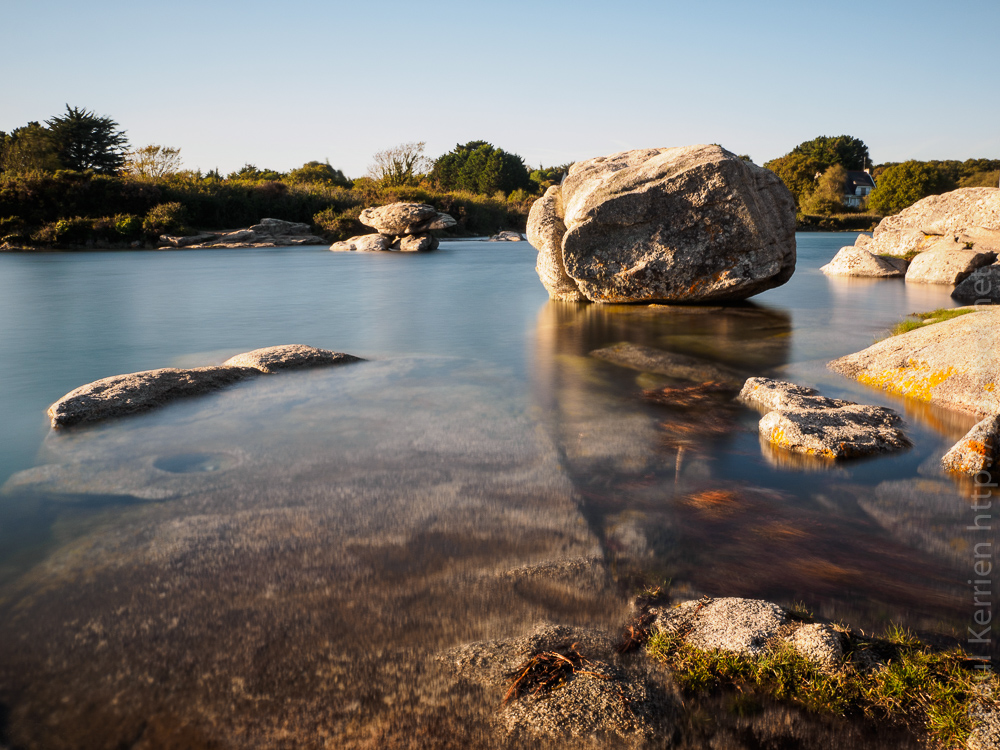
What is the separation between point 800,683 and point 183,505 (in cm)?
374

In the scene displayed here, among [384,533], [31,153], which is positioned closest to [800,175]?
[31,153]

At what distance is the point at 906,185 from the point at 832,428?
71370 millimetres

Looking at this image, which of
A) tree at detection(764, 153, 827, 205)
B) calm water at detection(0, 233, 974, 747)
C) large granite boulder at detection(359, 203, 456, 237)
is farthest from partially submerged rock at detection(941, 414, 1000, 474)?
tree at detection(764, 153, 827, 205)

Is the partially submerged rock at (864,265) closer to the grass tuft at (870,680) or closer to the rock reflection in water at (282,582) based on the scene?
the rock reflection in water at (282,582)

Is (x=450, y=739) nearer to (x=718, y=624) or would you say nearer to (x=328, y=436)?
(x=718, y=624)

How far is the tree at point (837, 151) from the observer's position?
95.4 metres

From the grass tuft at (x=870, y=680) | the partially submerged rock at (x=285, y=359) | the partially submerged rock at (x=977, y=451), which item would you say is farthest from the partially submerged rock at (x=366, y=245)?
the grass tuft at (x=870, y=680)

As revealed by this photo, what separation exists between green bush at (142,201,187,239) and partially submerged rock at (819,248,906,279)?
132 feet

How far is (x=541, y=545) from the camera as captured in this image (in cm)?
366

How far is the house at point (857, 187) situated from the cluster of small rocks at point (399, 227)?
225ft

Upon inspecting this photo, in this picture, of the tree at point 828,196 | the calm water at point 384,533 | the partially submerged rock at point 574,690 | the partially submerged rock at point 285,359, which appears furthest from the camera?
the tree at point 828,196

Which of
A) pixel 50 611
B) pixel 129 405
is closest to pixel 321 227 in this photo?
pixel 129 405

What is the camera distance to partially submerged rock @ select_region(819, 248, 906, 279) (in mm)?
19406

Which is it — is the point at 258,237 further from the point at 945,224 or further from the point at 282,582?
the point at 282,582
